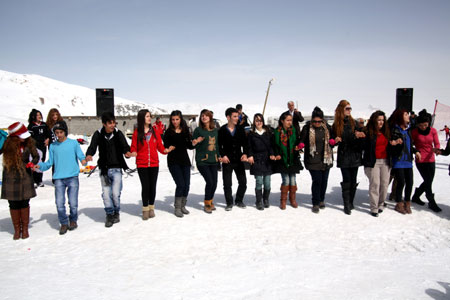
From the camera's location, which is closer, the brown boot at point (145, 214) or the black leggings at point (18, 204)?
the black leggings at point (18, 204)

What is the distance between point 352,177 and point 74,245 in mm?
4819

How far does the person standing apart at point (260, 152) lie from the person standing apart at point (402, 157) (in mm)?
2206

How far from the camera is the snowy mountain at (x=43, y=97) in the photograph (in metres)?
42.6

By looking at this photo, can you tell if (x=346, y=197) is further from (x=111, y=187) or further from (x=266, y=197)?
(x=111, y=187)

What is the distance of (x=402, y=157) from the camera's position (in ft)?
19.0

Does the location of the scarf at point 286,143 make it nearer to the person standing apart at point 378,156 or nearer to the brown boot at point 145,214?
the person standing apart at point 378,156

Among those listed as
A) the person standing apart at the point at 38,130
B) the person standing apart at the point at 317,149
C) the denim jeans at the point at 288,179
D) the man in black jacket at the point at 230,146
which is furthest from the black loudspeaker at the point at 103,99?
the person standing apart at the point at 317,149

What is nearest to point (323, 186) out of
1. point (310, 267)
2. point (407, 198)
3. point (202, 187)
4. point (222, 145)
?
point (407, 198)

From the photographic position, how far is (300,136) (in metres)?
6.06

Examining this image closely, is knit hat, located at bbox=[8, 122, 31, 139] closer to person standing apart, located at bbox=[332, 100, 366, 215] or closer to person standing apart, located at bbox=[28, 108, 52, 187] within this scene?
person standing apart, located at bbox=[28, 108, 52, 187]

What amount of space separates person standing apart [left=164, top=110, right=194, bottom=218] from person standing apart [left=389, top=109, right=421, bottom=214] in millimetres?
3688

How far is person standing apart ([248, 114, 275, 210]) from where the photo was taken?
6070mm

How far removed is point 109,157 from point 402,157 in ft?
16.8

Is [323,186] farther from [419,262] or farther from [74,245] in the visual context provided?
[74,245]
